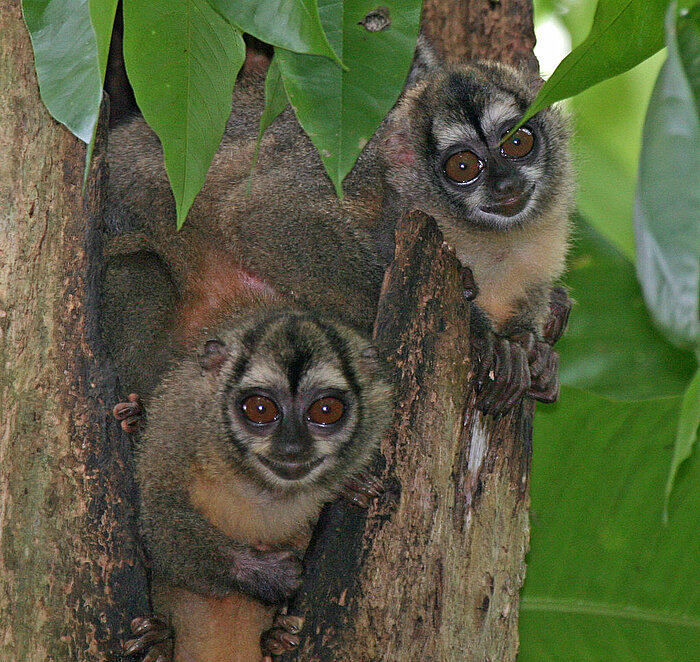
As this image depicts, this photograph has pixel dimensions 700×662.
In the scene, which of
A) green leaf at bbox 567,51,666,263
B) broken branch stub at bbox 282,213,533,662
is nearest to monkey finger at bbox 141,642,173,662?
broken branch stub at bbox 282,213,533,662

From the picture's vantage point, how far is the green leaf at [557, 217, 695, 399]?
14.2ft

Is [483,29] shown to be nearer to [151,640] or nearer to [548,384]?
[548,384]

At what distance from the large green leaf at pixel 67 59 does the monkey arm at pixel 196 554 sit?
1465 mm

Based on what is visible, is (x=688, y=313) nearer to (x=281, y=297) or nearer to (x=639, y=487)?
(x=281, y=297)

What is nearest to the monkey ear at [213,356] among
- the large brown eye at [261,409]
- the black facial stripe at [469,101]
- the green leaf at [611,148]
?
the large brown eye at [261,409]

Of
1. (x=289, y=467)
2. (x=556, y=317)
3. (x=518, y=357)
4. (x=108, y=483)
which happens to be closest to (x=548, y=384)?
(x=518, y=357)

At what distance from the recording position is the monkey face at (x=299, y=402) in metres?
2.99

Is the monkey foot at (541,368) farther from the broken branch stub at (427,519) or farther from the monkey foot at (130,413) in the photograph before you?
the monkey foot at (130,413)

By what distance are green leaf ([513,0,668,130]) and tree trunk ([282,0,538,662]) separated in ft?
3.51

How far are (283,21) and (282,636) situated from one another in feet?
5.27

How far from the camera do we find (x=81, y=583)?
7.91 feet

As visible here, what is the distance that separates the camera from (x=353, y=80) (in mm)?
1987

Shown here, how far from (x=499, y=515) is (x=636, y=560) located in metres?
1.29

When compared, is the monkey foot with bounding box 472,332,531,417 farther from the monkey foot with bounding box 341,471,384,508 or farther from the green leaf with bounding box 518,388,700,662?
the green leaf with bounding box 518,388,700,662
